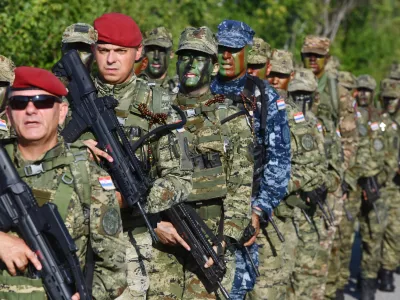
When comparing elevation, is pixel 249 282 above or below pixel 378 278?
above

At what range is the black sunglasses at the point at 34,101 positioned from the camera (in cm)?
476

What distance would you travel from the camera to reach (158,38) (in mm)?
10562

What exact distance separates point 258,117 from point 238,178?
39.4 inches

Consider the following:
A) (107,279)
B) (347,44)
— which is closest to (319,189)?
(107,279)

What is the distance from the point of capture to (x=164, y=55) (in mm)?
10555

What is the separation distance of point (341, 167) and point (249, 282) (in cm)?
332

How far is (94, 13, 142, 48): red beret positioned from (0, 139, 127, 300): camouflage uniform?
4.95 ft

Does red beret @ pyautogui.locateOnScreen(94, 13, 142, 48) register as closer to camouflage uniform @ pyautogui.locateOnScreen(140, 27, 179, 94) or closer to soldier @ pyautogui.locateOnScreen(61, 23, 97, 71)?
soldier @ pyautogui.locateOnScreen(61, 23, 97, 71)

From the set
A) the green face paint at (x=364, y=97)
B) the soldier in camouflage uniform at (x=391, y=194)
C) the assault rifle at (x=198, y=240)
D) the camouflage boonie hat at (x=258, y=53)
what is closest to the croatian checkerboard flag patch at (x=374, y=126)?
the soldier in camouflage uniform at (x=391, y=194)

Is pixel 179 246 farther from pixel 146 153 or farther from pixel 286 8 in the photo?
pixel 286 8

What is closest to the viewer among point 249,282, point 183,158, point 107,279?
point 107,279

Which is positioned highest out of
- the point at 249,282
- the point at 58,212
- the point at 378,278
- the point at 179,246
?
the point at 58,212

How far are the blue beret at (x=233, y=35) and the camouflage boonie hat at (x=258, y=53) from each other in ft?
3.40

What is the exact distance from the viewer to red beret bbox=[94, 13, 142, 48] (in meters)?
6.41
